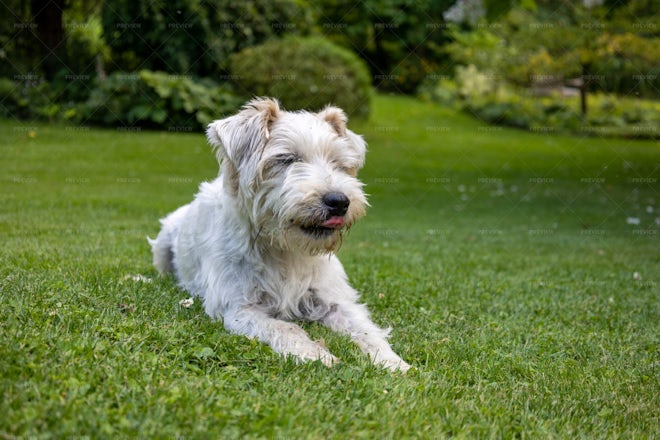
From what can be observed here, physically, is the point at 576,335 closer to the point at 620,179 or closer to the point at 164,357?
the point at 164,357

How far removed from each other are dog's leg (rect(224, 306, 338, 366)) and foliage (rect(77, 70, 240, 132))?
494 inches

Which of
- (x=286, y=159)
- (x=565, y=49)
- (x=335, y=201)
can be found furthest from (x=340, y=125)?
(x=565, y=49)

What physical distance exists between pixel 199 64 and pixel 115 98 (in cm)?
294

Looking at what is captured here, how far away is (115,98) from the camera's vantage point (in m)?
16.9

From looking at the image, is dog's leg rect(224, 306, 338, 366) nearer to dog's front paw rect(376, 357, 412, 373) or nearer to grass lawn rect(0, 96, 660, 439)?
grass lawn rect(0, 96, 660, 439)

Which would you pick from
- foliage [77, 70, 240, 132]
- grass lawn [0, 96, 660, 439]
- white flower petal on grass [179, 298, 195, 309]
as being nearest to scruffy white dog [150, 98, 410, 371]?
white flower petal on grass [179, 298, 195, 309]

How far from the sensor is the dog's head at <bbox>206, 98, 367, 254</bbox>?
439 centimetres

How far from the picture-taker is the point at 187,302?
16.3ft

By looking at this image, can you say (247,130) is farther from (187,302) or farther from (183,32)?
(183,32)

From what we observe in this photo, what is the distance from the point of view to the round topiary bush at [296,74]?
56.6 ft

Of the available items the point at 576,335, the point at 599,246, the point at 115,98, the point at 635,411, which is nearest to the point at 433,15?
the point at 115,98

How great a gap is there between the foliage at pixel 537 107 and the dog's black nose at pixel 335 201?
2131 centimetres

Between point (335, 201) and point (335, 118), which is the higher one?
point (335, 118)

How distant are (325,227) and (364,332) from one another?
82 cm
